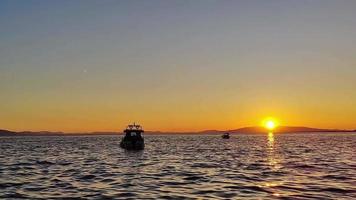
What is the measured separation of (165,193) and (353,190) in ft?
40.4

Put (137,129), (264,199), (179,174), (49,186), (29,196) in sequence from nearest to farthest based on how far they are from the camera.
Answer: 1. (264,199)
2. (29,196)
3. (49,186)
4. (179,174)
5. (137,129)

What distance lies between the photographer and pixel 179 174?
4188 centimetres

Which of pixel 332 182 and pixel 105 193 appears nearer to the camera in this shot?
pixel 105 193

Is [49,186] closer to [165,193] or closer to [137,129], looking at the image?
[165,193]

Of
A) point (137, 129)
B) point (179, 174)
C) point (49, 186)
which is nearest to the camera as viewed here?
point (49, 186)

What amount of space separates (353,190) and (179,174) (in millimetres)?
16044

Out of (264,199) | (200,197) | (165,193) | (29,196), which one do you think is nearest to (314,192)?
(264,199)

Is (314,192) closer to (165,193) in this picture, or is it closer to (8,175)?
(165,193)

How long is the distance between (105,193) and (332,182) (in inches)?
666

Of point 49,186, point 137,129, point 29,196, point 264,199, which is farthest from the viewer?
point 137,129

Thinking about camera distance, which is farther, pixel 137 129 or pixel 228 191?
pixel 137 129

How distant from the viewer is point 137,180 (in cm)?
3781

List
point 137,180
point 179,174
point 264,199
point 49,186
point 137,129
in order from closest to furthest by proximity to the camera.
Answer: point 264,199, point 49,186, point 137,180, point 179,174, point 137,129

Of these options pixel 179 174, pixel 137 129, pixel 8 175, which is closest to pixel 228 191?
pixel 179 174
